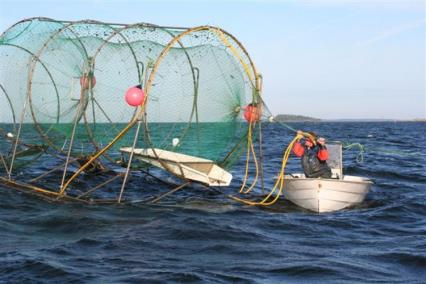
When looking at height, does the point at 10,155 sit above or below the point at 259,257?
above

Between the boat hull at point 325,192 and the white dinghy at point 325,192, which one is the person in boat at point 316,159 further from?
the boat hull at point 325,192

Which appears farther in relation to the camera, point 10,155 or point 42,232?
point 10,155

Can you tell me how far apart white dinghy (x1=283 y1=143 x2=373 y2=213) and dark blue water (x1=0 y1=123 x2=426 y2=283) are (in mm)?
250

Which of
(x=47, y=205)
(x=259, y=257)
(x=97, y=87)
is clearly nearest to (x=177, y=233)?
(x=259, y=257)

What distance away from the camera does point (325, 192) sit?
13906 millimetres

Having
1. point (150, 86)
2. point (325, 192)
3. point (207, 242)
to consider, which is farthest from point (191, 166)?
point (207, 242)

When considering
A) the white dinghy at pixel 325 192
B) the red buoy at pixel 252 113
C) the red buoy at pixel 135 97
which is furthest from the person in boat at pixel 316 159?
the red buoy at pixel 135 97

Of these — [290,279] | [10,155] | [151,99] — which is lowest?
[290,279]

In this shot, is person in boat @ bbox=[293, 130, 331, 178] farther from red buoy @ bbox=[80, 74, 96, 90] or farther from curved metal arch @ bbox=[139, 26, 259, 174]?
red buoy @ bbox=[80, 74, 96, 90]

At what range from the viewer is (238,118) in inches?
593

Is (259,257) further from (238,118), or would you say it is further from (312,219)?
(238,118)

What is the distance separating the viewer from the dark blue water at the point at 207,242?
8.87 m

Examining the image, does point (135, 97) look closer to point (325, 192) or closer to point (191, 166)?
point (191, 166)

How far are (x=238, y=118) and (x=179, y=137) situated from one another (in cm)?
181
